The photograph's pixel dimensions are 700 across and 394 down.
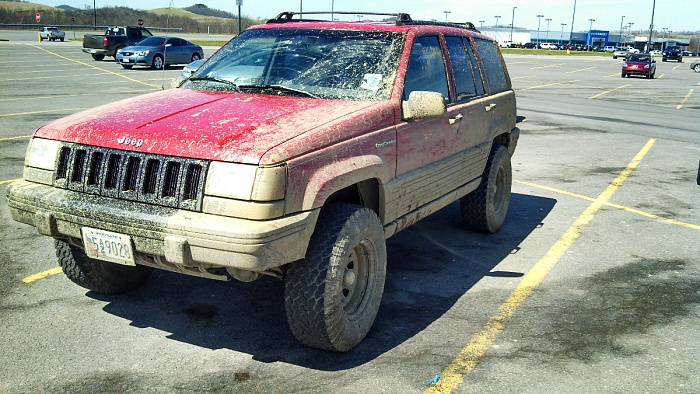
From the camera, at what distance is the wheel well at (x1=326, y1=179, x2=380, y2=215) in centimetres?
431

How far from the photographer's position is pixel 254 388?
3598 millimetres

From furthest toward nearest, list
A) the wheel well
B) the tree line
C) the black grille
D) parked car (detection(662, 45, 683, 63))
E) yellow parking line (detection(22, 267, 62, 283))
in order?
the tree line
parked car (detection(662, 45, 683, 63))
yellow parking line (detection(22, 267, 62, 283))
the wheel well
the black grille

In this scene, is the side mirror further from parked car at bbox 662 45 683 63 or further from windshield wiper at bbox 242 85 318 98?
parked car at bbox 662 45 683 63

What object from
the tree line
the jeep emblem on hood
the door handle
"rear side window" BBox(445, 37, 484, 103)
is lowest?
the jeep emblem on hood

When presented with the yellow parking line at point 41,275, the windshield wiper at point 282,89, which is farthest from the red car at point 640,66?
the yellow parking line at point 41,275

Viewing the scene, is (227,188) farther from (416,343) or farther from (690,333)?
(690,333)

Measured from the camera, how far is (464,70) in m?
5.84

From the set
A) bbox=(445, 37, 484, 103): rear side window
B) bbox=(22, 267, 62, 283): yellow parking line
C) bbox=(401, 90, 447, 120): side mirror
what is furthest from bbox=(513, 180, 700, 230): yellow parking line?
bbox=(22, 267, 62, 283): yellow parking line

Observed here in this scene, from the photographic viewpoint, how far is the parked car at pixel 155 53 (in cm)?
2833

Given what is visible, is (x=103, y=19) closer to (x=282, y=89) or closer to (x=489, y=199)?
(x=489, y=199)

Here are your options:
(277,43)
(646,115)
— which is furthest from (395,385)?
(646,115)

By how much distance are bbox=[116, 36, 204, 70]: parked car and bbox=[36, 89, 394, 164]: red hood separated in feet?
79.8

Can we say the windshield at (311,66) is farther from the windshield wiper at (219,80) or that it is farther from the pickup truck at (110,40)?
the pickup truck at (110,40)

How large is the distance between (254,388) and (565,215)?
16.5 feet
